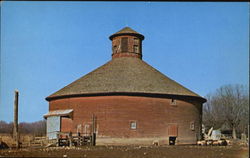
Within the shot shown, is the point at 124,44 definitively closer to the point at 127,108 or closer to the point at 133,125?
the point at 127,108

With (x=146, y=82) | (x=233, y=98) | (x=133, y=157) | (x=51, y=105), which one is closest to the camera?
(x=133, y=157)

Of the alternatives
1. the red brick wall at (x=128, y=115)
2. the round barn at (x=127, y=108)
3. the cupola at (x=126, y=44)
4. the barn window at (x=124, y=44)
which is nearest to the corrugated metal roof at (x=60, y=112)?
the round barn at (x=127, y=108)

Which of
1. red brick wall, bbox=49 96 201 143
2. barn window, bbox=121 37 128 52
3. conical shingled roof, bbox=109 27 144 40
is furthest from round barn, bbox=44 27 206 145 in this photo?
conical shingled roof, bbox=109 27 144 40

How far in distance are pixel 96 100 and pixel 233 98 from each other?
3676cm

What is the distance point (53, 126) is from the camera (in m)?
38.7

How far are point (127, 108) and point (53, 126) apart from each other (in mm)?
8694

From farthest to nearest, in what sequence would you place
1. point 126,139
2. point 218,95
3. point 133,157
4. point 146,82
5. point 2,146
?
point 218,95 < point 146,82 < point 126,139 < point 2,146 < point 133,157

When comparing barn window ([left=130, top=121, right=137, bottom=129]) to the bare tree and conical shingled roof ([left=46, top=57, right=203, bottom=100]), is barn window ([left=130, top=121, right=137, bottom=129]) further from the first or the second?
the bare tree

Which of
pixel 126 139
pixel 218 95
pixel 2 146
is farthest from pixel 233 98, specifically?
pixel 2 146

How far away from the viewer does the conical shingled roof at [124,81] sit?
36225 millimetres

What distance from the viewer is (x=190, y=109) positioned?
3859cm

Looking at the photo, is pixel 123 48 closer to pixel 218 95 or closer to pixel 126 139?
pixel 126 139

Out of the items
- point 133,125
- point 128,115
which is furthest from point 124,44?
point 133,125

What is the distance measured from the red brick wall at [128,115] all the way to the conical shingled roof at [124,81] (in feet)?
2.72
